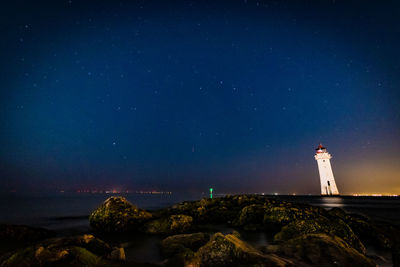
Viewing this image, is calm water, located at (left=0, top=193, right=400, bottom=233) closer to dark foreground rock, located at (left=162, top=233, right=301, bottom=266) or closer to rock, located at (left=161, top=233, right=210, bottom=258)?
rock, located at (left=161, top=233, right=210, bottom=258)

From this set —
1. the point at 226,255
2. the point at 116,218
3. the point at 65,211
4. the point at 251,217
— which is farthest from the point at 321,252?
the point at 65,211

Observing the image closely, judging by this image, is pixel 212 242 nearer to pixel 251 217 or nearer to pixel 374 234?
pixel 251 217

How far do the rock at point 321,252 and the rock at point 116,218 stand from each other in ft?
24.6

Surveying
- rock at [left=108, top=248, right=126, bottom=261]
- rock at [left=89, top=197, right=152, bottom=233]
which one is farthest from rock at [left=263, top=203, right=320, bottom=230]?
rock at [left=108, top=248, right=126, bottom=261]

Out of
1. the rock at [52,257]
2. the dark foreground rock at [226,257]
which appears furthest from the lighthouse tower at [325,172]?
the rock at [52,257]

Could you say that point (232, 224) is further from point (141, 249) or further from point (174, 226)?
point (141, 249)

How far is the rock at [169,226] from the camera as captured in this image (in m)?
9.65

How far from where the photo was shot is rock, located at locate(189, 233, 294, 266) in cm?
456

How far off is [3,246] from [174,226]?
234 inches

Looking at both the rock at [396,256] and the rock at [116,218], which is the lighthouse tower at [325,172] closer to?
the rock at [116,218]

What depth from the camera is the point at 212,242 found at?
5.05m

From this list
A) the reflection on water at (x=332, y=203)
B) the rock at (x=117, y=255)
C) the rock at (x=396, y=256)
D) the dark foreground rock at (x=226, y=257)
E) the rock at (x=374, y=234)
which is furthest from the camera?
the reflection on water at (x=332, y=203)

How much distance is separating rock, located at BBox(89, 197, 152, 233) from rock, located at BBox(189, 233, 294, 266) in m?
6.53

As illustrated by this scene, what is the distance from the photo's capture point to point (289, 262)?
183 inches
